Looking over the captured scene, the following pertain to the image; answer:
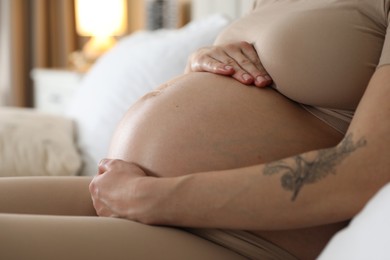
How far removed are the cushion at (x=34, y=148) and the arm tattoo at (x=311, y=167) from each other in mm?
990

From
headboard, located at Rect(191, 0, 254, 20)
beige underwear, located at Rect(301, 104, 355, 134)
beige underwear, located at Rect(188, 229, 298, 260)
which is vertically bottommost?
headboard, located at Rect(191, 0, 254, 20)

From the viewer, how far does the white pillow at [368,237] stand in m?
0.68

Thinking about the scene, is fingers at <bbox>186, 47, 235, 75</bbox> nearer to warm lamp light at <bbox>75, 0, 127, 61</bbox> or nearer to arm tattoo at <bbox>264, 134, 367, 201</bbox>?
arm tattoo at <bbox>264, 134, 367, 201</bbox>

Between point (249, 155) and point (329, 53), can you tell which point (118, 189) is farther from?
point (329, 53)

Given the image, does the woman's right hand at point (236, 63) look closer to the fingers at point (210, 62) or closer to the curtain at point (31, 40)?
the fingers at point (210, 62)

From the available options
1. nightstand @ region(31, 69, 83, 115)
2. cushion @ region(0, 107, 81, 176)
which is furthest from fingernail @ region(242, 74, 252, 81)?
nightstand @ region(31, 69, 83, 115)

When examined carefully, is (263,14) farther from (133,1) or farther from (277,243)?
(133,1)

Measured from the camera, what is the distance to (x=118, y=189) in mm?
1009

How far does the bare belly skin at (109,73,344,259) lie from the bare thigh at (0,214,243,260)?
0.11 m

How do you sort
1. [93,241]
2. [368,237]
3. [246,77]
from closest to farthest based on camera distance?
[368,237], [93,241], [246,77]

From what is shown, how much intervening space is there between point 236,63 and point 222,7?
1.47 meters

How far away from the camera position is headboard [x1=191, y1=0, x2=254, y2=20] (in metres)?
2.41

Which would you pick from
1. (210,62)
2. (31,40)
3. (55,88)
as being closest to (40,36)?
(31,40)

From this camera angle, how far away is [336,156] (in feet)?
2.98
